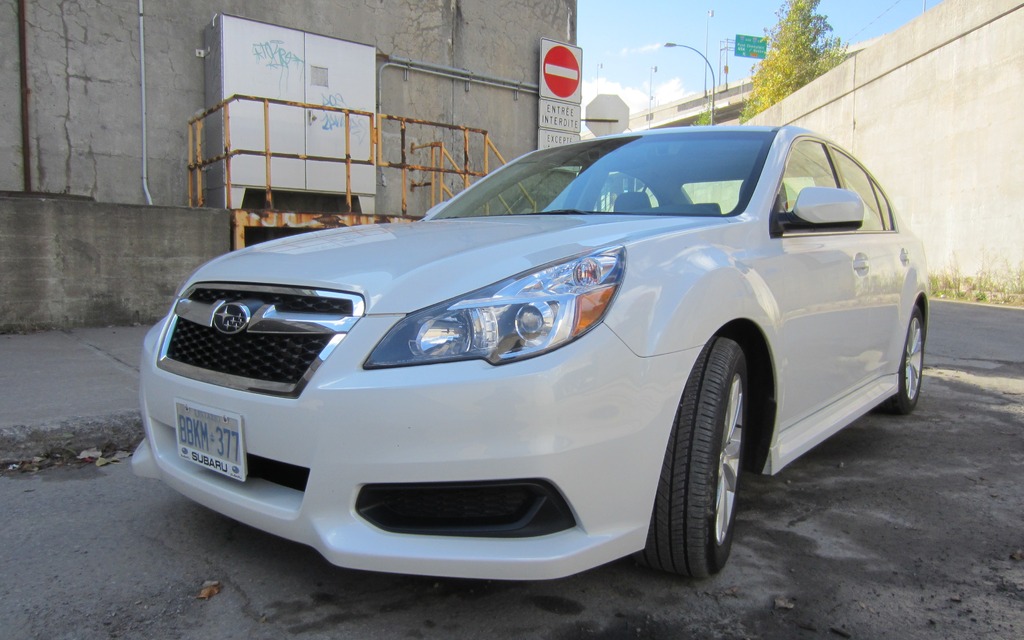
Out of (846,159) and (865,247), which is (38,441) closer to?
(865,247)

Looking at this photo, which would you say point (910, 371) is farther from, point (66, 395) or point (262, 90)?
point (262, 90)

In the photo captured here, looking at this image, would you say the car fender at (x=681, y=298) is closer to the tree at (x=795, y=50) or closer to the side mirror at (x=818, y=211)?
the side mirror at (x=818, y=211)

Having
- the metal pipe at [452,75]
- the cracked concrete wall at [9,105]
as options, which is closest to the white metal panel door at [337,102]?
the metal pipe at [452,75]

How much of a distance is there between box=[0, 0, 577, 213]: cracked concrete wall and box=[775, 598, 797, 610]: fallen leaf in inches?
353

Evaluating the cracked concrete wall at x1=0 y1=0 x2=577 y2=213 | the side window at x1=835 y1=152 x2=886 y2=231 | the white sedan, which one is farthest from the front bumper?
the cracked concrete wall at x1=0 y1=0 x2=577 y2=213

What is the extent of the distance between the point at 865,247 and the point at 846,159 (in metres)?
0.74

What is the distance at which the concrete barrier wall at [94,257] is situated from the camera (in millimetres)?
6270

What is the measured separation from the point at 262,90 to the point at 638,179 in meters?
7.47

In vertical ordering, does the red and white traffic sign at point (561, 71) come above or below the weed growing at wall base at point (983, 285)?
above

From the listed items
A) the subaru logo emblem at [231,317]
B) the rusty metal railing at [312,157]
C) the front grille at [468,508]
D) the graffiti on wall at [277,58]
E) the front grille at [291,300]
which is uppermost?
the graffiti on wall at [277,58]

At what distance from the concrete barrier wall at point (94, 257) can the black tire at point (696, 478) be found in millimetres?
5751

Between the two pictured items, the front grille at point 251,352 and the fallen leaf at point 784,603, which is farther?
the fallen leaf at point 784,603

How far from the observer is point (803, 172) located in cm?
336

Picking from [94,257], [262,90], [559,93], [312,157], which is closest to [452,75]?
[559,93]
